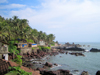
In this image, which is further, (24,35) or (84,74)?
(24,35)

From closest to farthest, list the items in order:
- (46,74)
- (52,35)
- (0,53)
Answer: (0,53) → (46,74) → (52,35)

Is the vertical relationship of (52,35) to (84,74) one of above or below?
above

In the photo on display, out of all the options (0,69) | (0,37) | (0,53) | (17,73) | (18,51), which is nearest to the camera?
(17,73)

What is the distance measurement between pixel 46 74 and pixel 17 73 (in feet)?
38.4

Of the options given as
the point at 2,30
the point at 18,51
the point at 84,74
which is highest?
the point at 2,30

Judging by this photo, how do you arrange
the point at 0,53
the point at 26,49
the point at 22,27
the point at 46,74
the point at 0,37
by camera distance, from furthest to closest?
the point at 22,27, the point at 26,49, the point at 0,37, the point at 46,74, the point at 0,53

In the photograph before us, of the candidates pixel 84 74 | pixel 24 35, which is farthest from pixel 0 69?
pixel 24 35

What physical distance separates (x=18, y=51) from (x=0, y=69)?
28.3m

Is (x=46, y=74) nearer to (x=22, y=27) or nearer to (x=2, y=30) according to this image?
(x=2, y=30)

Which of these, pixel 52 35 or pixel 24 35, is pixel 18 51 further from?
pixel 52 35

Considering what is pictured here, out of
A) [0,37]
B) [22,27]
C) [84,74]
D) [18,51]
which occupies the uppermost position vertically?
[22,27]

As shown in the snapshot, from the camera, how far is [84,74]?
20500 mm

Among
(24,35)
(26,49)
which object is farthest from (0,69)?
(24,35)

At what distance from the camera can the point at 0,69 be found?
942 cm
